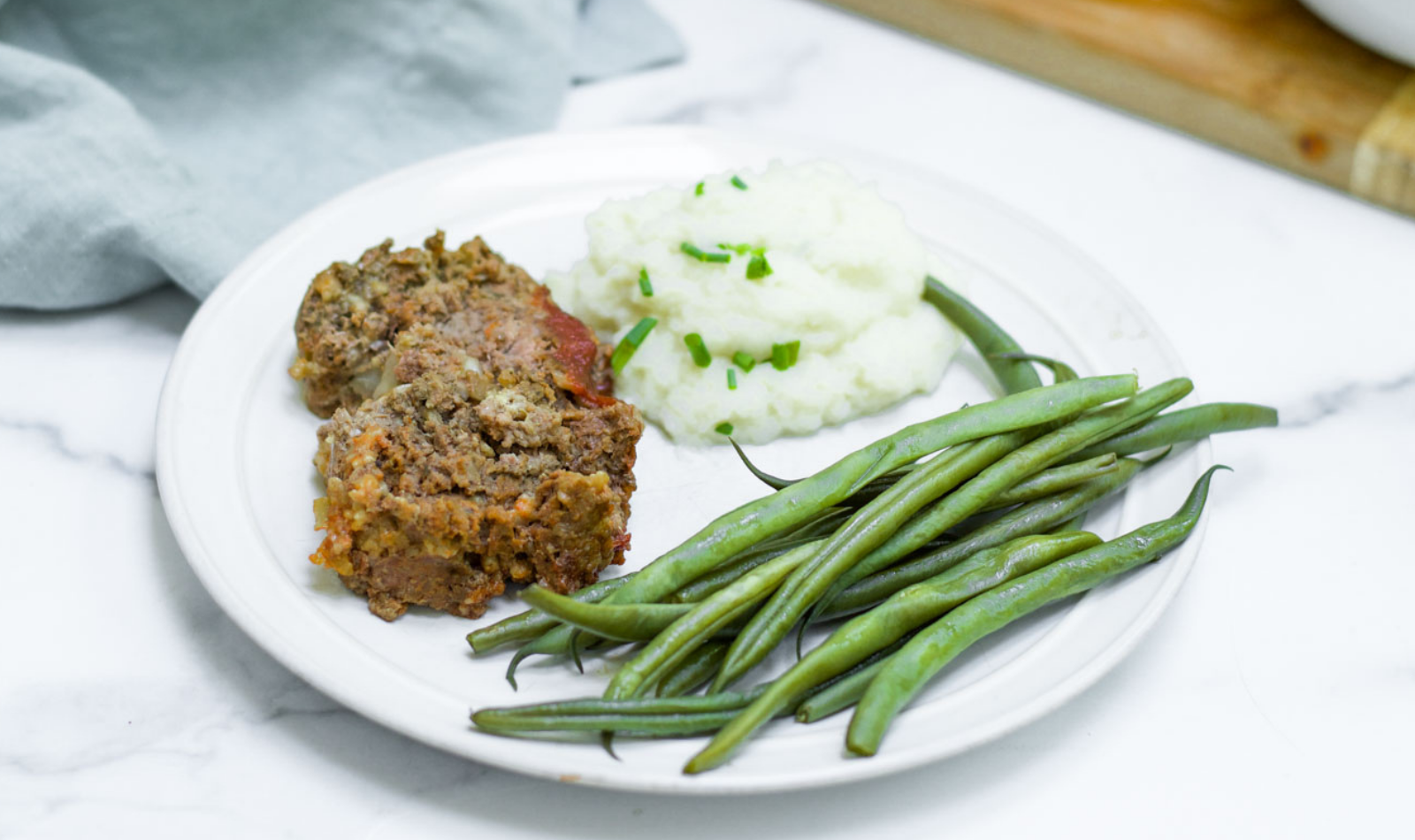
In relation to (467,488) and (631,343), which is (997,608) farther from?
(631,343)

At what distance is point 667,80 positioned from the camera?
23.1 feet

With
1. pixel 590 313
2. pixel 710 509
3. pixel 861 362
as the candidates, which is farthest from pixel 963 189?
pixel 710 509

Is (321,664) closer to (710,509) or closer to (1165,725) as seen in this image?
(710,509)

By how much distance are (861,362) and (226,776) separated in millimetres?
2552

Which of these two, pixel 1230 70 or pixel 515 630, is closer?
pixel 515 630

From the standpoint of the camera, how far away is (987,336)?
191 inches

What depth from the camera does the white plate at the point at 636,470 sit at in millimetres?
3354

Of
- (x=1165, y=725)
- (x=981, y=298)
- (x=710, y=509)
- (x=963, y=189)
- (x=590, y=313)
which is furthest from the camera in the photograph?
(x=963, y=189)

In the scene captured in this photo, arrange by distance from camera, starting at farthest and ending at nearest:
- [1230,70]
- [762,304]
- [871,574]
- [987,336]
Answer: [1230,70] < [987,336] < [762,304] < [871,574]

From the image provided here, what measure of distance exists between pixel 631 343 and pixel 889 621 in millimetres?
1617

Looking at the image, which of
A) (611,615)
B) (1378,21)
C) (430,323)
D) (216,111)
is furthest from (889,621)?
(1378,21)

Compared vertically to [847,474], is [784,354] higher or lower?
lower

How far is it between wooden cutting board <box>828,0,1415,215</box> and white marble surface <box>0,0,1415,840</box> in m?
0.28

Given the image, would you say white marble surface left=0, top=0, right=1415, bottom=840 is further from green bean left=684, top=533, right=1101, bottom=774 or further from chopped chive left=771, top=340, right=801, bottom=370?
chopped chive left=771, top=340, right=801, bottom=370
